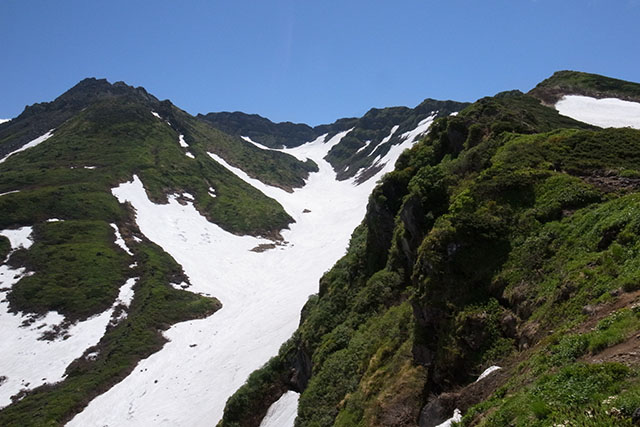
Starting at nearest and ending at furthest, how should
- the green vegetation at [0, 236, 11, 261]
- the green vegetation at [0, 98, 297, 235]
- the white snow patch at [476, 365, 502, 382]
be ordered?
the white snow patch at [476, 365, 502, 382], the green vegetation at [0, 236, 11, 261], the green vegetation at [0, 98, 297, 235]

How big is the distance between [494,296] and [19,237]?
3369 inches

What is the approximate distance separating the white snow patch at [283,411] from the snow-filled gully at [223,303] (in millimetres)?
128

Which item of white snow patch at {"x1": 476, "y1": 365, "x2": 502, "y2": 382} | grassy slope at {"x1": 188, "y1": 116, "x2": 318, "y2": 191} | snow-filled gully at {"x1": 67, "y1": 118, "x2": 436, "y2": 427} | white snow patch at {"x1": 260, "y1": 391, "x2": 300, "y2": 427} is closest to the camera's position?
white snow patch at {"x1": 476, "y1": 365, "x2": 502, "y2": 382}

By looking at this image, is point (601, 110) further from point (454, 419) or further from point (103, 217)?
point (103, 217)

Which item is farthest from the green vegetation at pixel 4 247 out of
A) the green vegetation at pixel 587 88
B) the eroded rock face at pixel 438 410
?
the green vegetation at pixel 587 88

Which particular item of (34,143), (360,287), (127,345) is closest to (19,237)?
(127,345)

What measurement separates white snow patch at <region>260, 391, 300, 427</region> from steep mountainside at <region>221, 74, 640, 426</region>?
1490 millimetres

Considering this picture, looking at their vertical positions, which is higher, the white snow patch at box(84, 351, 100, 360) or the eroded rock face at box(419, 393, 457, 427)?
the white snow patch at box(84, 351, 100, 360)

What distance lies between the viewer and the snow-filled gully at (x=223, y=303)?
130ft

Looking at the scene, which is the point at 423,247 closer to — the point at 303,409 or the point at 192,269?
the point at 303,409

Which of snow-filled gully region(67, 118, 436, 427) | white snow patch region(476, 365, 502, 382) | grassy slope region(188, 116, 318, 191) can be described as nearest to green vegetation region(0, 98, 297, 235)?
snow-filled gully region(67, 118, 436, 427)

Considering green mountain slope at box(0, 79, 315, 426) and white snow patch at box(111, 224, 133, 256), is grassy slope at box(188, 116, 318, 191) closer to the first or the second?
green mountain slope at box(0, 79, 315, 426)

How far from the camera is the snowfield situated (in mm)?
45469

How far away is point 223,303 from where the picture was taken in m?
65.6
